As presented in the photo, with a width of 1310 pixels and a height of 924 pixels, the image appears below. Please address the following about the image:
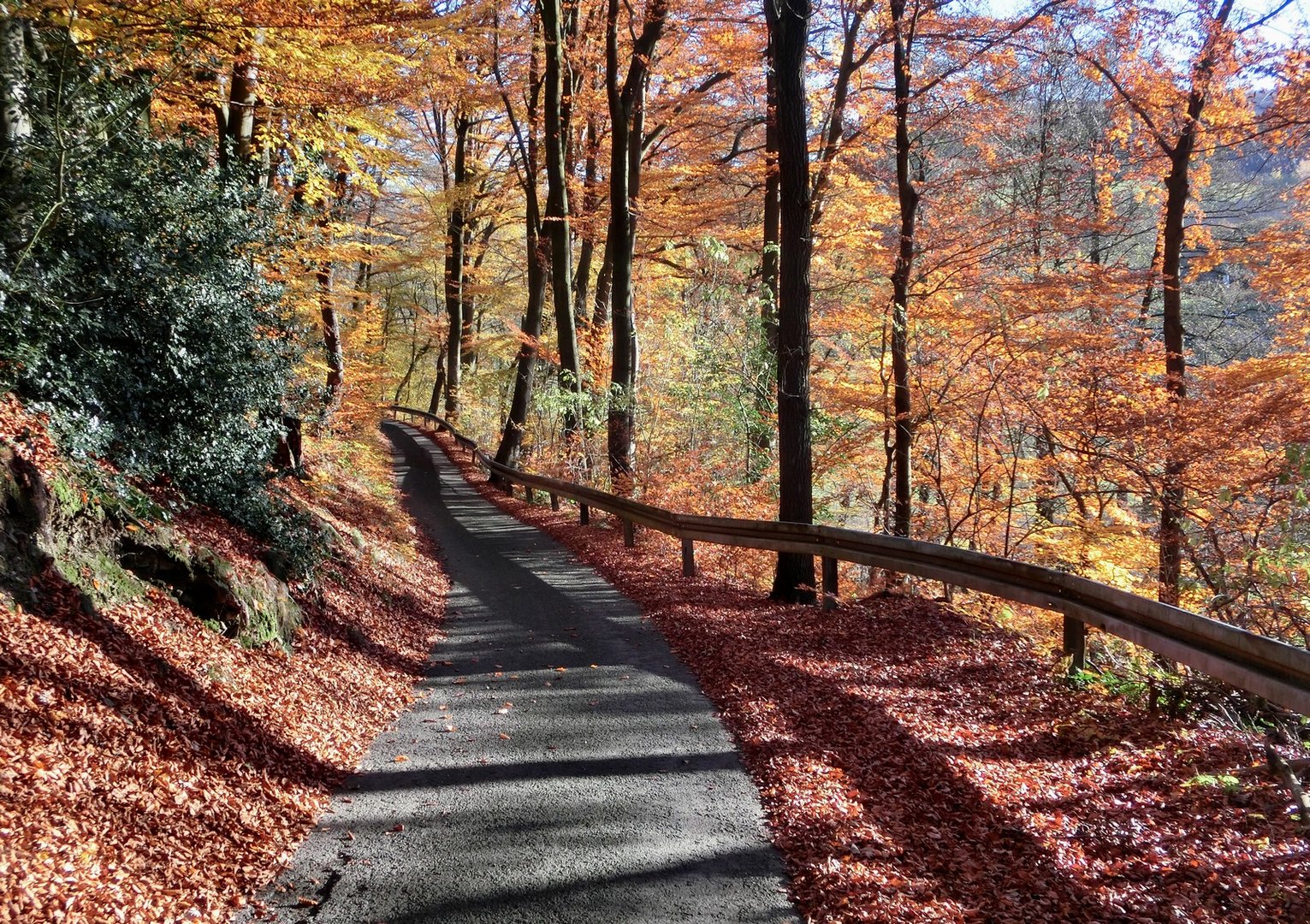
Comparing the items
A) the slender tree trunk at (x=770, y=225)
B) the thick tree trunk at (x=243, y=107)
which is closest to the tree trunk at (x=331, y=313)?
the thick tree trunk at (x=243, y=107)

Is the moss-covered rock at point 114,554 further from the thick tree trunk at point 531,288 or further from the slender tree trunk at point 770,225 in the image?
the thick tree trunk at point 531,288

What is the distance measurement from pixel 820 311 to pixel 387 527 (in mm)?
9091

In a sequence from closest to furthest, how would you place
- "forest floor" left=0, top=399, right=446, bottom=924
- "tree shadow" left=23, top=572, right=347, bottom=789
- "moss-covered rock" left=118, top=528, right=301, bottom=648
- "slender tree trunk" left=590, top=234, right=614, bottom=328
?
"forest floor" left=0, top=399, right=446, bottom=924, "tree shadow" left=23, top=572, right=347, bottom=789, "moss-covered rock" left=118, top=528, right=301, bottom=648, "slender tree trunk" left=590, top=234, right=614, bottom=328

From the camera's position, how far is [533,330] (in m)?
21.0

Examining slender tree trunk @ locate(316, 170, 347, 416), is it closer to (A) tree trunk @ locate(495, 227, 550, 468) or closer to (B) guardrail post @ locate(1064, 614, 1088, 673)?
(A) tree trunk @ locate(495, 227, 550, 468)

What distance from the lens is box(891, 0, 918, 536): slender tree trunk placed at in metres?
12.4

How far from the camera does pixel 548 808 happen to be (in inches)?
183

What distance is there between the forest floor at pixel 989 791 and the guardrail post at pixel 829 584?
1.22 m

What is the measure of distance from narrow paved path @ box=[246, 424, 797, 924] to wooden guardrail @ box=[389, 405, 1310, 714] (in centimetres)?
229

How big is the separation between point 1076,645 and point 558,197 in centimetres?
1445

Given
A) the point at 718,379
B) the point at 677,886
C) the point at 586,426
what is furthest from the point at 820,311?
the point at 677,886

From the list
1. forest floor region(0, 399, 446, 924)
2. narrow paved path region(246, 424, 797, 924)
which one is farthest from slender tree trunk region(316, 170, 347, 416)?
narrow paved path region(246, 424, 797, 924)

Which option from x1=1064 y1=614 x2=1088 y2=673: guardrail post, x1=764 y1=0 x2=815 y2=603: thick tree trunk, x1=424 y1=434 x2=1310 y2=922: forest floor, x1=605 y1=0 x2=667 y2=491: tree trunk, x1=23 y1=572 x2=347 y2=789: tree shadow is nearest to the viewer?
x1=424 y1=434 x2=1310 y2=922: forest floor

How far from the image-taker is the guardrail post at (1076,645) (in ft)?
20.5
